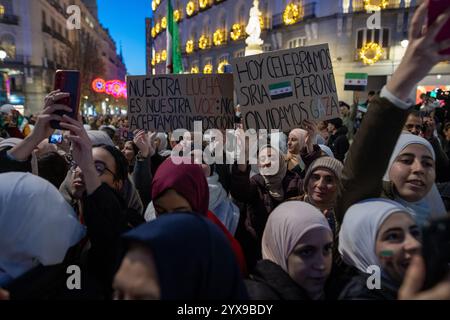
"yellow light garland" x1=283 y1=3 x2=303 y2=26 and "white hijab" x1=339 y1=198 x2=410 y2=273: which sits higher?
"yellow light garland" x1=283 y1=3 x2=303 y2=26

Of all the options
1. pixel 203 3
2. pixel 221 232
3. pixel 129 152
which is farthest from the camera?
pixel 203 3

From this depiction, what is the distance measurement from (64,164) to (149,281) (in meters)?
2.18

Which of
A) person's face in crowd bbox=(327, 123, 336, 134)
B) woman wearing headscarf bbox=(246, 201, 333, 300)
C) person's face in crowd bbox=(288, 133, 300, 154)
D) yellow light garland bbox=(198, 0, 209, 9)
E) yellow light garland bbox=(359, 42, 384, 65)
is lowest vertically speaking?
woman wearing headscarf bbox=(246, 201, 333, 300)

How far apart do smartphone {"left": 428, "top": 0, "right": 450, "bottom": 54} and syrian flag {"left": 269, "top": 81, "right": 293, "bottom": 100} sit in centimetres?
183

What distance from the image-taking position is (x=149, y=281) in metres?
1.12

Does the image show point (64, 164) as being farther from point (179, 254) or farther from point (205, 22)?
point (205, 22)

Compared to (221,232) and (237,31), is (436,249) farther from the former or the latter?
(237,31)

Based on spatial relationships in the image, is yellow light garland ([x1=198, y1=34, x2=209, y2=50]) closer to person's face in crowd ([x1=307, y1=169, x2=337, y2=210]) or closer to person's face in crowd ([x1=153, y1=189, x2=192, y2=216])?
person's face in crowd ([x1=307, y1=169, x2=337, y2=210])

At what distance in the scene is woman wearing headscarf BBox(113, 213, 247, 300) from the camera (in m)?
1.10

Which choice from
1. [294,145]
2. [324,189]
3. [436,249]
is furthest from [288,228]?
[294,145]

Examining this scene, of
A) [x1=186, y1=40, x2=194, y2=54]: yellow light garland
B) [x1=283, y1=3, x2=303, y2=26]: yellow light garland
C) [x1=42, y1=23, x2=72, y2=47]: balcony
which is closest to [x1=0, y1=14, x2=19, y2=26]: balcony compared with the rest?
[x1=42, y1=23, x2=72, y2=47]: balcony

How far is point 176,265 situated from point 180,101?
2.59 metres

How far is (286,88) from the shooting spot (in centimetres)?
318
